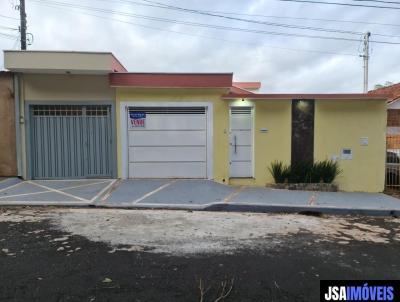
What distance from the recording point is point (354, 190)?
12.1 metres

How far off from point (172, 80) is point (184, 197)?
160 inches

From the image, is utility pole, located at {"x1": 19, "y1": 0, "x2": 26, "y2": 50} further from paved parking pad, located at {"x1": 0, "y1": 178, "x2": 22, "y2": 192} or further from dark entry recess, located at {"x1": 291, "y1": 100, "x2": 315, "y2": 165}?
dark entry recess, located at {"x1": 291, "y1": 100, "x2": 315, "y2": 165}

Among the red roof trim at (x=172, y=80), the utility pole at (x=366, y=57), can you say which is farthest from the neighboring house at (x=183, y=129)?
the utility pole at (x=366, y=57)

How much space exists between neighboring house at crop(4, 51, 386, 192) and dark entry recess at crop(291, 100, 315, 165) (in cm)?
3

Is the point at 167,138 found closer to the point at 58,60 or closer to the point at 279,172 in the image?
the point at 279,172

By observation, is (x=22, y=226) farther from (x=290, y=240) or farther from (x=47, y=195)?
(x=290, y=240)

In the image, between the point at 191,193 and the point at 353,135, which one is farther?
the point at 353,135

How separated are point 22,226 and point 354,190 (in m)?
9.93

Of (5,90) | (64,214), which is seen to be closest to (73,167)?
(5,90)

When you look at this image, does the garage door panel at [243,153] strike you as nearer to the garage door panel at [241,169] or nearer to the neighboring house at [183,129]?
the neighboring house at [183,129]

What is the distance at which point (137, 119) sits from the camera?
11.9 m

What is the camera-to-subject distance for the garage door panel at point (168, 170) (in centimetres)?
1206

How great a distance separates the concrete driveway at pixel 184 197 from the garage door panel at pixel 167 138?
1.21 m

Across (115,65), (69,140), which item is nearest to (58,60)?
(115,65)
